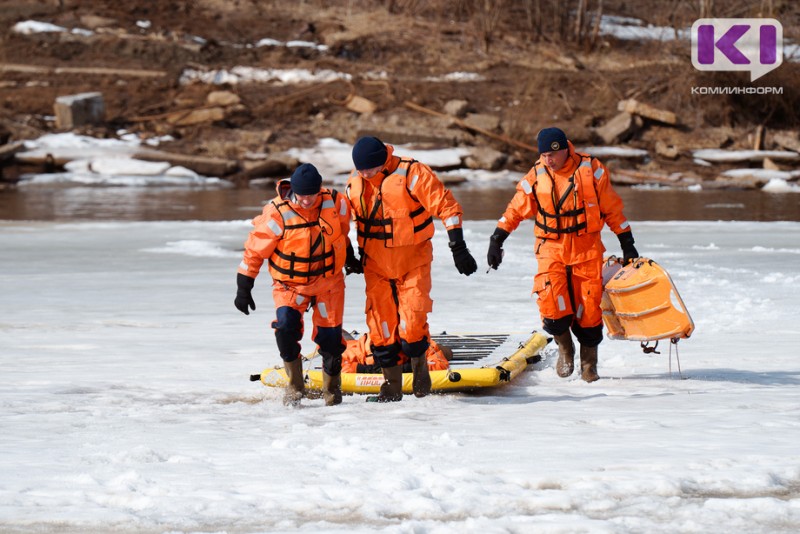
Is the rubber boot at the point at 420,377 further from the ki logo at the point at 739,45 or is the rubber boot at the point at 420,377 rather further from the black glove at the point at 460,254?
the ki logo at the point at 739,45

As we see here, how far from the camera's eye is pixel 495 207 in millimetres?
21016

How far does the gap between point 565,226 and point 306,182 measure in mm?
1593

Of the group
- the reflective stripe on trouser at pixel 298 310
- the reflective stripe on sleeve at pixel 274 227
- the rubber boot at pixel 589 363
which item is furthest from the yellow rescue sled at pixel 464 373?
the reflective stripe on sleeve at pixel 274 227

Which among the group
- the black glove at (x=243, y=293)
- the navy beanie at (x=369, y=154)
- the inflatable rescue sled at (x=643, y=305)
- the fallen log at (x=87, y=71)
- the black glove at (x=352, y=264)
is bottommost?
the inflatable rescue sled at (x=643, y=305)

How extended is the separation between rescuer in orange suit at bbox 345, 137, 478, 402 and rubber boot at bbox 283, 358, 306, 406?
0.41 meters

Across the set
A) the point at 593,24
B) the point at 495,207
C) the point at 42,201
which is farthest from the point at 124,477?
the point at 593,24

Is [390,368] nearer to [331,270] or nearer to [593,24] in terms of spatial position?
[331,270]

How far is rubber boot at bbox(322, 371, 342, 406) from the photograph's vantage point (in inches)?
246

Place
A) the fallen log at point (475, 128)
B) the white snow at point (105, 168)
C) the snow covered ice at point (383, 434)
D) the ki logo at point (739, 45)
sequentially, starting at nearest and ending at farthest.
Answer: the snow covered ice at point (383, 434)
the white snow at point (105, 168)
the fallen log at point (475, 128)
the ki logo at point (739, 45)

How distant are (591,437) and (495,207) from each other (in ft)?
52.1

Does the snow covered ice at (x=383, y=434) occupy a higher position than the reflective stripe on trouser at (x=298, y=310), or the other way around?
the reflective stripe on trouser at (x=298, y=310)

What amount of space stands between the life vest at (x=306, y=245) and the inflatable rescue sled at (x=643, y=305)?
5.68ft

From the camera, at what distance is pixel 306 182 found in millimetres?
5773

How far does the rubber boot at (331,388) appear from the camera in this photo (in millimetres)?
6246
